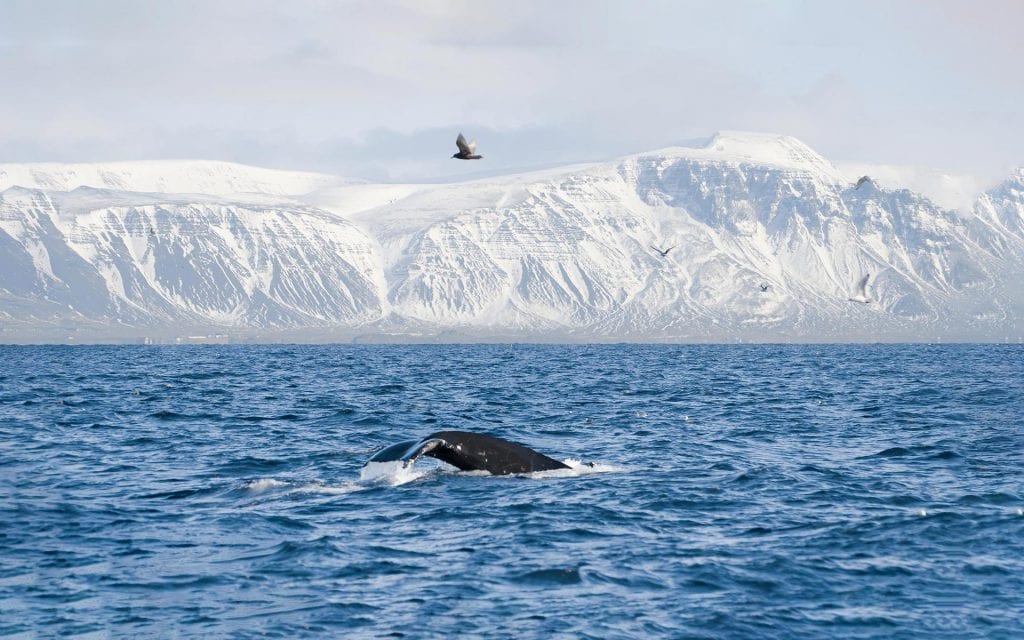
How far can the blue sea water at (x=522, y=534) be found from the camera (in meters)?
14.9

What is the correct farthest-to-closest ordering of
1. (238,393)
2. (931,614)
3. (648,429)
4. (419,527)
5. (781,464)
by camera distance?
(238,393) → (648,429) → (781,464) → (419,527) → (931,614)

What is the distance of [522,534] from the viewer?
1944cm

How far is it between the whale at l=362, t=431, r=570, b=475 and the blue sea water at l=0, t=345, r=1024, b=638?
33 cm

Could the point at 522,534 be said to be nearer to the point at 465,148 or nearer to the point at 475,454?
the point at 475,454

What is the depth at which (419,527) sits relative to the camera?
20.1 meters

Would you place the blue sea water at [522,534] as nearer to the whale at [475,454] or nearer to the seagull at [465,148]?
the whale at [475,454]

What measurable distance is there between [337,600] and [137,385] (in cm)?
5352

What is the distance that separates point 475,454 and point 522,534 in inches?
198

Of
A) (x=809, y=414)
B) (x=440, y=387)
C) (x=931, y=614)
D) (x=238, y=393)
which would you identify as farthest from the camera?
(x=440, y=387)

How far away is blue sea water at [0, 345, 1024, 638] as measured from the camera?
1492 cm

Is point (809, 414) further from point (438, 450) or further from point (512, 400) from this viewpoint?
point (438, 450)

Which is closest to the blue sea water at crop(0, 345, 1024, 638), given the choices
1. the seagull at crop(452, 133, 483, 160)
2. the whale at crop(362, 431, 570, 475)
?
the whale at crop(362, 431, 570, 475)

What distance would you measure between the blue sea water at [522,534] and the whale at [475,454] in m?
0.33

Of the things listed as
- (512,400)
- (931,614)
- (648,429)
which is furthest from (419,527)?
(512,400)
